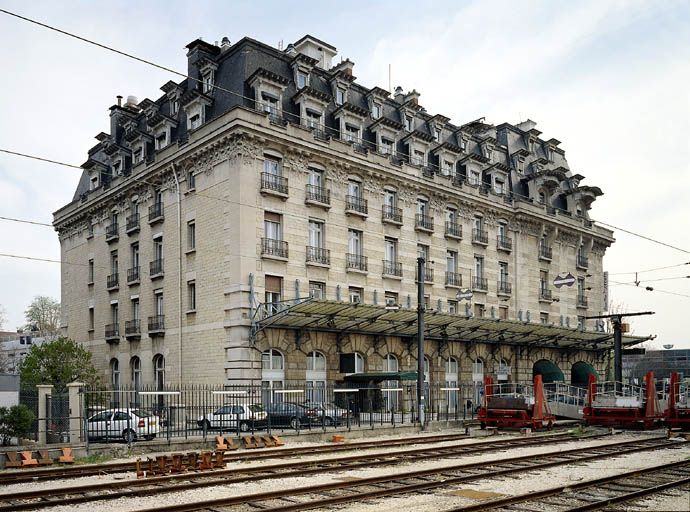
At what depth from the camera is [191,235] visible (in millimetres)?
37750

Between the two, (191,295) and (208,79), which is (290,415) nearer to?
(191,295)

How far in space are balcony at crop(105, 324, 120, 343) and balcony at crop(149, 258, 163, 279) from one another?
212 inches

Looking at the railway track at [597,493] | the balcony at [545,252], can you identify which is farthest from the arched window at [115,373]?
the railway track at [597,493]

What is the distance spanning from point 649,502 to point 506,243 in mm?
37751

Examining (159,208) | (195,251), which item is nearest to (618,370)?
(195,251)

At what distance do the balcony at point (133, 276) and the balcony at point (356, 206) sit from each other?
13.1 meters

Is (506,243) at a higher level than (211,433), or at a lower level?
higher

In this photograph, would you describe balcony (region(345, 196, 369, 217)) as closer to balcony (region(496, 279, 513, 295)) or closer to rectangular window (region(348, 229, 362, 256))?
rectangular window (region(348, 229, 362, 256))

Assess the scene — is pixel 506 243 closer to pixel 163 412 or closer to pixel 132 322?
pixel 132 322

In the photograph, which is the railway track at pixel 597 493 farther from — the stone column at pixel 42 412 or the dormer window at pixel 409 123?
the dormer window at pixel 409 123

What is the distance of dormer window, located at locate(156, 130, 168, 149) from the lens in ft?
131

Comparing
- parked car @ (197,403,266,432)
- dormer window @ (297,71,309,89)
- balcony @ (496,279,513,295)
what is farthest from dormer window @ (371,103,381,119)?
parked car @ (197,403,266,432)

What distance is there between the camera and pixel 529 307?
5150 centimetres

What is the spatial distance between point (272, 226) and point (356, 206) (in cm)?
590
